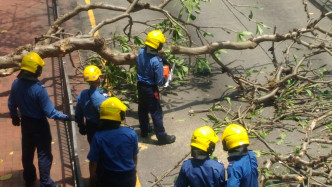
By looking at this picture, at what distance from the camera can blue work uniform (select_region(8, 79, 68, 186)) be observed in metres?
7.16

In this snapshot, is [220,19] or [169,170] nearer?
[169,170]

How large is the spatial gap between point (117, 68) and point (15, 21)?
505 centimetres

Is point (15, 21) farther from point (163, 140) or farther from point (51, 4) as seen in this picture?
point (163, 140)

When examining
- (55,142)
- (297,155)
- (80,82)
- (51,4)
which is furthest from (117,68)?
Answer: (51,4)

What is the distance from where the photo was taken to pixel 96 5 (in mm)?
10281

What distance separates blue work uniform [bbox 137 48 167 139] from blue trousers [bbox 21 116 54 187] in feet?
6.38

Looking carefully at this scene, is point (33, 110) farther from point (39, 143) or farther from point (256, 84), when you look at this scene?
point (256, 84)

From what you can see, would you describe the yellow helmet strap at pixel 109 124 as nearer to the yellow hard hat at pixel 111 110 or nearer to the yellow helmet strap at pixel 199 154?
the yellow hard hat at pixel 111 110

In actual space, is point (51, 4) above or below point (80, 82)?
above

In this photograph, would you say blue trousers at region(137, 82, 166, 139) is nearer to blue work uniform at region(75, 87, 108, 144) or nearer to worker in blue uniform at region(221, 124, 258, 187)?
blue work uniform at region(75, 87, 108, 144)

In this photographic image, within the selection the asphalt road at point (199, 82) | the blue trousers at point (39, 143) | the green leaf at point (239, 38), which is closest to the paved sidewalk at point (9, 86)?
the blue trousers at point (39, 143)

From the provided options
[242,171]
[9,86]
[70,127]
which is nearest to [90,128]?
[70,127]

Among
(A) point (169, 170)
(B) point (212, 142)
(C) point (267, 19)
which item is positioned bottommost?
(A) point (169, 170)

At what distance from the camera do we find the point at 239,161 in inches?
226
